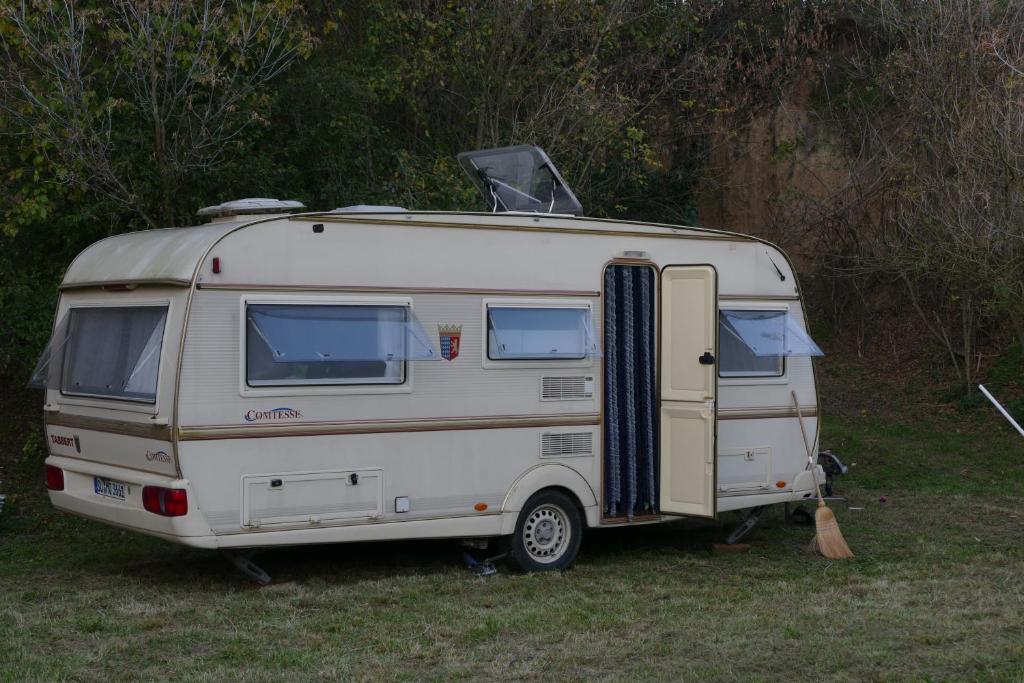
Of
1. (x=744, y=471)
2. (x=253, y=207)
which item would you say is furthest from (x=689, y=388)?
(x=253, y=207)

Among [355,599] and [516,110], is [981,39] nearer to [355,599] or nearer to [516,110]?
[516,110]

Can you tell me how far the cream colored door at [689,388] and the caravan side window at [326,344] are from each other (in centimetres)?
220

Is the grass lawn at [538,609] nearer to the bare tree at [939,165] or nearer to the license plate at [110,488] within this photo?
the license plate at [110,488]

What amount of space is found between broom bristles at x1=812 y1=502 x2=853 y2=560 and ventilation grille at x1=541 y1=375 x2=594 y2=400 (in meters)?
2.10

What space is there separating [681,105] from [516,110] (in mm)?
4781

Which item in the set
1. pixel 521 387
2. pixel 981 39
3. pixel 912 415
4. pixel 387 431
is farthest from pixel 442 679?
pixel 912 415

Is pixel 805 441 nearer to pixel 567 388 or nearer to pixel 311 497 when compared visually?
pixel 567 388

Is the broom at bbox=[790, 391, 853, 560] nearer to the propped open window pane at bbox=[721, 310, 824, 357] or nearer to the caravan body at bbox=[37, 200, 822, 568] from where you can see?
the caravan body at bbox=[37, 200, 822, 568]

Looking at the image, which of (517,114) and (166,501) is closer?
(166,501)

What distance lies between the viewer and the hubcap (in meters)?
8.94

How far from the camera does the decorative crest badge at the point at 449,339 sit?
28.0 feet

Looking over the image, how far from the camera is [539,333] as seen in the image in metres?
8.97

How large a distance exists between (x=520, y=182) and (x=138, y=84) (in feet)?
12.0

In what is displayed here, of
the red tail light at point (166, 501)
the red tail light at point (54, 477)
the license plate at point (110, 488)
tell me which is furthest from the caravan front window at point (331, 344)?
the red tail light at point (54, 477)
